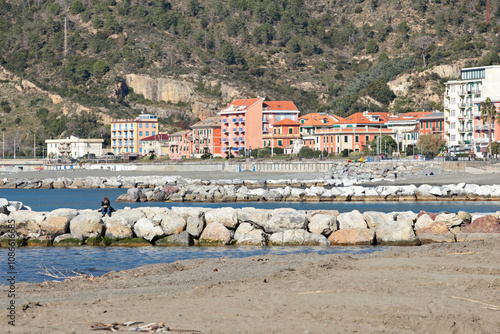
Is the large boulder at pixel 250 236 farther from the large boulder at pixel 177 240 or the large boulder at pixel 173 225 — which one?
the large boulder at pixel 173 225

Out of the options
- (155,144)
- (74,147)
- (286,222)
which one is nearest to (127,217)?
(286,222)

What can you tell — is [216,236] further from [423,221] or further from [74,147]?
[74,147]

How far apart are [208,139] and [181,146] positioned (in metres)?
6.16

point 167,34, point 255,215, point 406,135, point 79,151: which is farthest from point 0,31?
point 255,215

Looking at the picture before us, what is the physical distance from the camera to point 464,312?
10.8m

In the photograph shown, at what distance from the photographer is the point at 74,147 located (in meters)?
136

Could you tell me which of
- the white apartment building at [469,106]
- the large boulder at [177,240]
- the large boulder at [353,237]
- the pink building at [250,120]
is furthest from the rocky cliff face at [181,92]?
the large boulder at [353,237]

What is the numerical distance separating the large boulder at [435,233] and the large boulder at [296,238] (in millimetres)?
2825

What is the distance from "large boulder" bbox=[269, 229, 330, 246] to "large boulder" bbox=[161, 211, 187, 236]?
2933mm

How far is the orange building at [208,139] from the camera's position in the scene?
122375 millimetres

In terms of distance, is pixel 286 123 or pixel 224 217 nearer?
pixel 224 217

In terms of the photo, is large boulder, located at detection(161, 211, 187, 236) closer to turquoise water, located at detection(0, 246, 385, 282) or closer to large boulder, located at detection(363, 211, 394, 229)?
turquoise water, located at detection(0, 246, 385, 282)

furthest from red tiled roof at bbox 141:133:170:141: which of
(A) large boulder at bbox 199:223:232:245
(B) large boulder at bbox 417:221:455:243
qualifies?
(B) large boulder at bbox 417:221:455:243

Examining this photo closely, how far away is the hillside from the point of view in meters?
147
